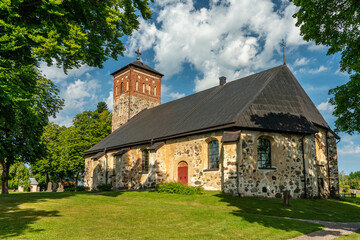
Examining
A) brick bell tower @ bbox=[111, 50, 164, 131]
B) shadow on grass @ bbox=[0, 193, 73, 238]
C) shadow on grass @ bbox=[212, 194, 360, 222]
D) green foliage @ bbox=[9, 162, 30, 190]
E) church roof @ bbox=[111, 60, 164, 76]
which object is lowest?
green foliage @ bbox=[9, 162, 30, 190]

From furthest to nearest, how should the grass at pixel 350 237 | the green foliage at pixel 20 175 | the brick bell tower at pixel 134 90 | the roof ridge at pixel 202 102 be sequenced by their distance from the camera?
the green foliage at pixel 20 175
the brick bell tower at pixel 134 90
the roof ridge at pixel 202 102
the grass at pixel 350 237

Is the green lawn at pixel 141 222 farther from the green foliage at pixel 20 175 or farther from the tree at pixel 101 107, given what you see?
the tree at pixel 101 107

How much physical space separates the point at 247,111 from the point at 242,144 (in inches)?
89.2

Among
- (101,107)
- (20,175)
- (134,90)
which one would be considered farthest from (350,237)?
(20,175)

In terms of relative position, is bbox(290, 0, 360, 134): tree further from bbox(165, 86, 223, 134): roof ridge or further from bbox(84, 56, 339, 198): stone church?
bbox(165, 86, 223, 134): roof ridge

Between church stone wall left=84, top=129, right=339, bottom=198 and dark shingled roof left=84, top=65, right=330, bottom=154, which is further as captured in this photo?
dark shingled roof left=84, top=65, right=330, bottom=154

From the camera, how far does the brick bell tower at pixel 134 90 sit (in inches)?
1394

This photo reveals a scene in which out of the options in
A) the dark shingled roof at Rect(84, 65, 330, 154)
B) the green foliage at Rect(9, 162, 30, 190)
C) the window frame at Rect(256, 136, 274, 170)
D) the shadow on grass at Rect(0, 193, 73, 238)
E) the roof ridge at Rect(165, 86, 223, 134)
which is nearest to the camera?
the shadow on grass at Rect(0, 193, 73, 238)

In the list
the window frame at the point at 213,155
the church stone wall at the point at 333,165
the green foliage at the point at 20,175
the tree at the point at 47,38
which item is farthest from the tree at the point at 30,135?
the green foliage at the point at 20,175

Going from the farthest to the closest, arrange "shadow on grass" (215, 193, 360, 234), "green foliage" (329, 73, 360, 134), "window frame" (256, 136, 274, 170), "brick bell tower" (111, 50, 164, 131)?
"brick bell tower" (111, 50, 164, 131) → "window frame" (256, 136, 274, 170) → "green foliage" (329, 73, 360, 134) → "shadow on grass" (215, 193, 360, 234)

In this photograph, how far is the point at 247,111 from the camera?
56.4ft

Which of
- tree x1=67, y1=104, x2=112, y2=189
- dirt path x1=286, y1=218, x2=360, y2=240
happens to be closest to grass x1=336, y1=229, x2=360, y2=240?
dirt path x1=286, y1=218, x2=360, y2=240

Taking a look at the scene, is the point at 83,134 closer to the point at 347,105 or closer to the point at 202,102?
the point at 202,102

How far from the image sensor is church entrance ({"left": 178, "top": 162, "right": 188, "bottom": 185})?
64.4 ft
